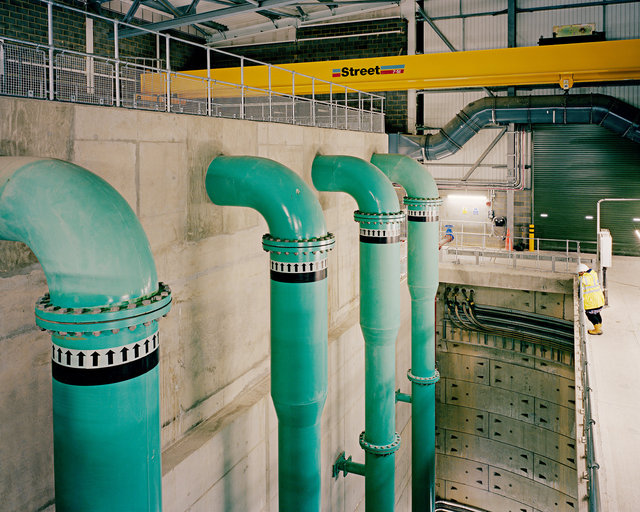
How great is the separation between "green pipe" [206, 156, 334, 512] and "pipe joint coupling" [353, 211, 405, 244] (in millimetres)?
2212

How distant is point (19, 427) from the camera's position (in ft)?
15.0

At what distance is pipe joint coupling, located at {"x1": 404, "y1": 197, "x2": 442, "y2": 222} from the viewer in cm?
1095

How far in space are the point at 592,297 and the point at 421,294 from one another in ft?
10.9

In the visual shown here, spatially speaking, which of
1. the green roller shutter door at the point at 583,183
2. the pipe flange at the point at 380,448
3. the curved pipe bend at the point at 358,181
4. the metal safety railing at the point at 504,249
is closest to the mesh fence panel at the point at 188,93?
the curved pipe bend at the point at 358,181

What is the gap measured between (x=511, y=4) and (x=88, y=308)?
64.7 feet

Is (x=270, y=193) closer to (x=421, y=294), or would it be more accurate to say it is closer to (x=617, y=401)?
(x=421, y=294)

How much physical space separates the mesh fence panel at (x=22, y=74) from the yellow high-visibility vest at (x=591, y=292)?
9996 mm

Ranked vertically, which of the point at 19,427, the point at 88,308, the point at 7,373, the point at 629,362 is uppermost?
the point at 88,308

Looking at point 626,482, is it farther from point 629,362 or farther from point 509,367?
point 509,367

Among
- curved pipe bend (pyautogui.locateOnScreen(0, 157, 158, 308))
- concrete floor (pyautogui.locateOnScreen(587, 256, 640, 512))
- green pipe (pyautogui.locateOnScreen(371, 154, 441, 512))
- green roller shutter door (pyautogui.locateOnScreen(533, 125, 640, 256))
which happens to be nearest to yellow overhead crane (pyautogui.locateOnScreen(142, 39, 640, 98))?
green pipe (pyautogui.locateOnScreen(371, 154, 441, 512))

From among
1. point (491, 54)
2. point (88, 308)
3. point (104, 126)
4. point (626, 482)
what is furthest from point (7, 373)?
point (491, 54)

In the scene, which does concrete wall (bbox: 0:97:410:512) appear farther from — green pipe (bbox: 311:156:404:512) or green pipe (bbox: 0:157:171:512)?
green pipe (bbox: 0:157:171:512)

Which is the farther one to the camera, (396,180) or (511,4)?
(511,4)

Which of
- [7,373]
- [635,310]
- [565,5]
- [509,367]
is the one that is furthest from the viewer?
[565,5]
